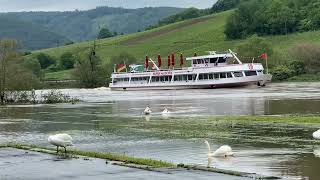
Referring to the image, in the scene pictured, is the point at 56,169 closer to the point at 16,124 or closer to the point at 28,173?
the point at 28,173

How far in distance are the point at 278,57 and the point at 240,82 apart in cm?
3561

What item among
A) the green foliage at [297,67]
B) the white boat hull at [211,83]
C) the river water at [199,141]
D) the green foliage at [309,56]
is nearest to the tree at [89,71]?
the white boat hull at [211,83]

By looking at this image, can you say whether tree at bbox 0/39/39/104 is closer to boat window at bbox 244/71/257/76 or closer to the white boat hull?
the white boat hull

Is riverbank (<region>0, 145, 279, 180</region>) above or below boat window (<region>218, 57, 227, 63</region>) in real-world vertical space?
below

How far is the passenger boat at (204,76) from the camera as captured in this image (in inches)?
4449

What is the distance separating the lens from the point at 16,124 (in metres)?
41.1

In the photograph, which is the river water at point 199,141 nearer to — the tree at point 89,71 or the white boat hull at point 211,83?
the white boat hull at point 211,83

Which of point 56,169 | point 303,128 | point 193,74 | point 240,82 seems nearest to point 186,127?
point 303,128

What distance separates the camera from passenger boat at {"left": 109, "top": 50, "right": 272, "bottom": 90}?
113 metres

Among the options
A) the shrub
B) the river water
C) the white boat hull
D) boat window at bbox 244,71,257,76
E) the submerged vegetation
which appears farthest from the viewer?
the shrub

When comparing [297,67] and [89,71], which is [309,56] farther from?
[89,71]

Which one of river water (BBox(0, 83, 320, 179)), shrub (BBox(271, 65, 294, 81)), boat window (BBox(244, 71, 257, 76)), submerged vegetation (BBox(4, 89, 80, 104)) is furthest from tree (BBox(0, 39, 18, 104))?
shrub (BBox(271, 65, 294, 81))

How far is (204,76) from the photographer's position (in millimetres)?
118312

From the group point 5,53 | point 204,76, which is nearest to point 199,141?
point 5,53
